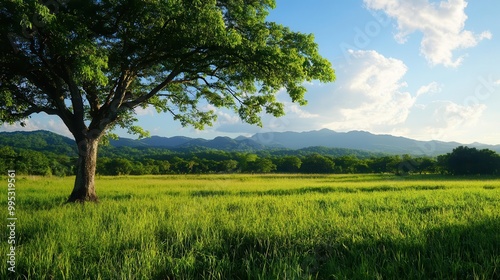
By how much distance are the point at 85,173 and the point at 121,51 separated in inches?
232

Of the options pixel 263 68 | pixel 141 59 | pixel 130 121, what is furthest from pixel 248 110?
pixel 130 121

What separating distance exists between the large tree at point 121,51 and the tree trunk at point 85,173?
0.14 feet

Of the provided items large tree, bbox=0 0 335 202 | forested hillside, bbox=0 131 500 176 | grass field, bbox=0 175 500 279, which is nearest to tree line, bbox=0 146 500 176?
forested hillside, bbox=0 131 500 176

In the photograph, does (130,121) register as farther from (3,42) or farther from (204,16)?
(204,16)

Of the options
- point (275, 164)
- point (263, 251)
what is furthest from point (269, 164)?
point (263, 251)

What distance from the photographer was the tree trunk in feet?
42.7

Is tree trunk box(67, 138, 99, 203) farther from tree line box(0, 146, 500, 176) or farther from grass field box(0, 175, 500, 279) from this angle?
tree line box(0, 146, 500, 176)

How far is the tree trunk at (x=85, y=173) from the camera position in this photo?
42.7ft

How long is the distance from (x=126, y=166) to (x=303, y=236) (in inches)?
4163

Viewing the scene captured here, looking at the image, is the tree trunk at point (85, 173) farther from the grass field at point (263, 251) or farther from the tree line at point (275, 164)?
the tree line at point (275, 164)

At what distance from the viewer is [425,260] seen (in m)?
4.42

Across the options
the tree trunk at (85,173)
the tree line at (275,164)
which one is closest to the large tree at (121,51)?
the tree trunk at (85,173)

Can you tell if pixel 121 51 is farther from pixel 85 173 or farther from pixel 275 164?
pixel 275 164

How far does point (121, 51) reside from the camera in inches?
528
